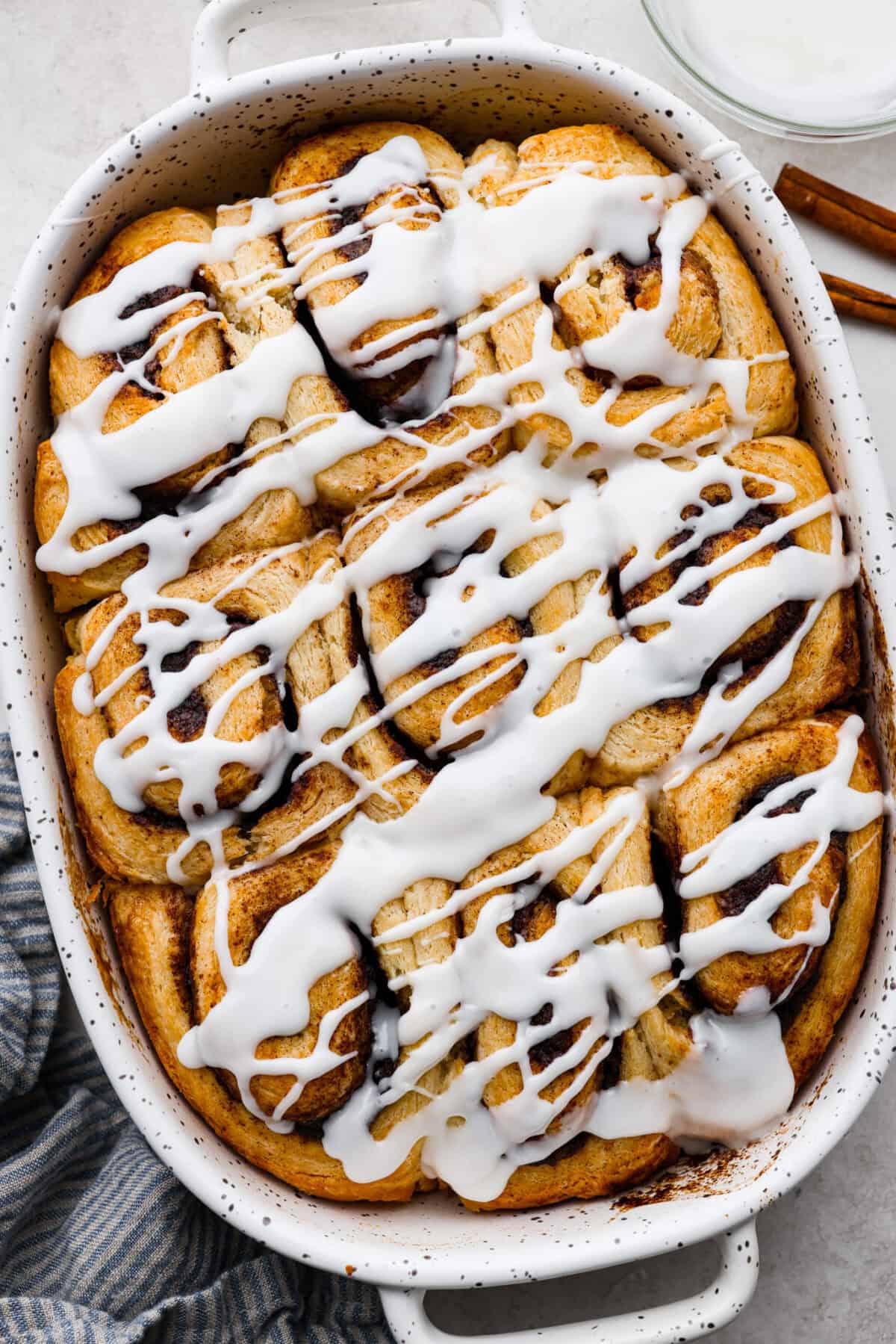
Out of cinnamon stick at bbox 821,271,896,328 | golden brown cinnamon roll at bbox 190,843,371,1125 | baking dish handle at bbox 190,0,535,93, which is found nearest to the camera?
golden brown cinnamon roll at bbox 190,843,371,1125

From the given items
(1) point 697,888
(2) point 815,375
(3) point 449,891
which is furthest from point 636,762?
(2) point 815,375

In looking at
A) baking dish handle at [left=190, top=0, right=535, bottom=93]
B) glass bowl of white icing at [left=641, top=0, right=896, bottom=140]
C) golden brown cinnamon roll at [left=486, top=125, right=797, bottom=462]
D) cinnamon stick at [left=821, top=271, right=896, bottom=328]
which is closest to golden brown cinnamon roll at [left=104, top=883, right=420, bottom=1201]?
golden brown cinnamon roll at [left=486, top=125, right=797, bottom=462]

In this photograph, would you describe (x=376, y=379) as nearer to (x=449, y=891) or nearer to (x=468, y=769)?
(x=468, y=769)

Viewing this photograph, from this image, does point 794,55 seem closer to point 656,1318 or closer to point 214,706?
point 214,706

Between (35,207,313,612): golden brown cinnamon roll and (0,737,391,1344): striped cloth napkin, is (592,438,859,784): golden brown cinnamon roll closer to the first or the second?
(35,207,313,612): golden brown cinnamon roll

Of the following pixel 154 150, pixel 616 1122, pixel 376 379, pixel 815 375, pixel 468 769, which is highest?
pixel 154 150

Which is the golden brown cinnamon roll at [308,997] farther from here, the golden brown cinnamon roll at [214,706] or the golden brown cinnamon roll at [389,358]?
the golden brown cinnamon roll at [389,358]
